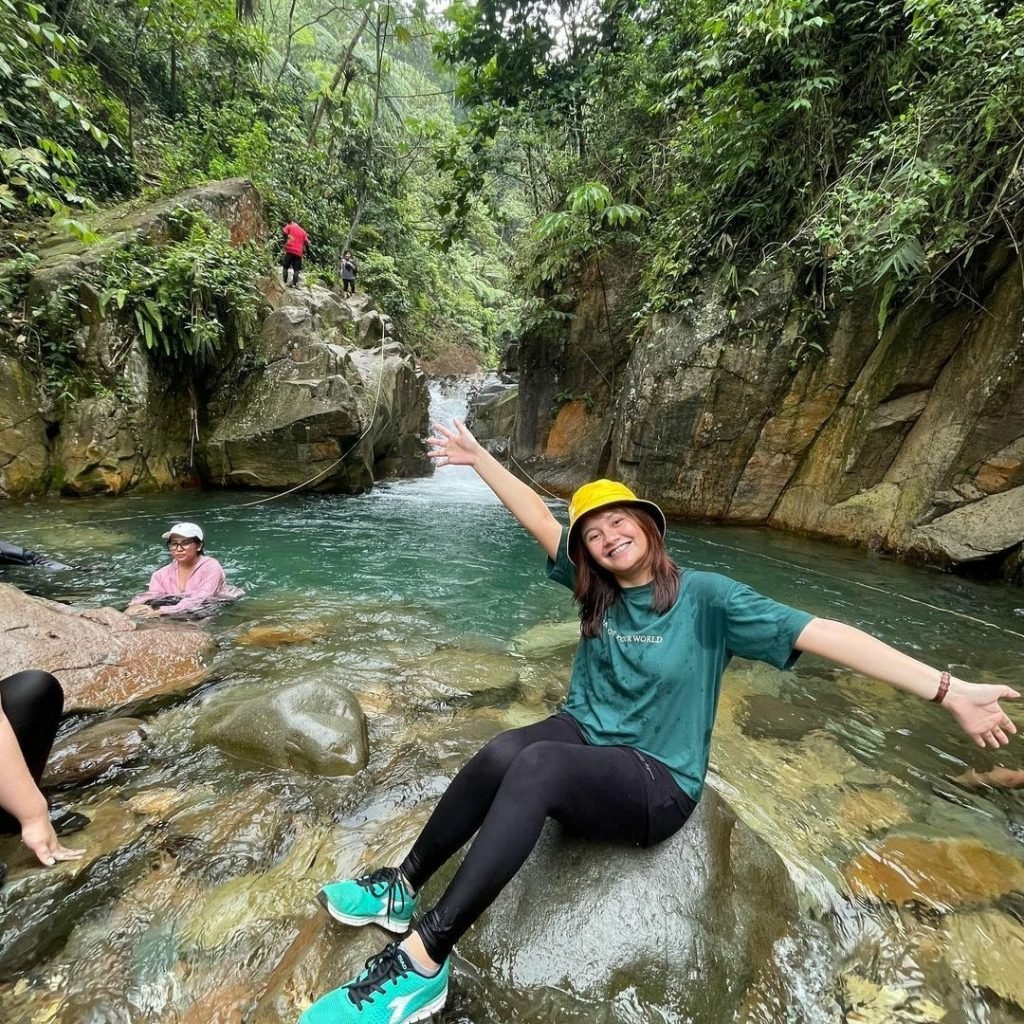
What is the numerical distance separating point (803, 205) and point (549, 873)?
1066cm

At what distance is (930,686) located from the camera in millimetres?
1709

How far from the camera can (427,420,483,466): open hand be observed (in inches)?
111

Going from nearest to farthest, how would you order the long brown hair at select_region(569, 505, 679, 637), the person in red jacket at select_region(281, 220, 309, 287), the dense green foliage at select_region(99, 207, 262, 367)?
the long brown hair at select_region(569, 505, 679, 637) < the dense green foliage at select_region(99, 207, 262, 367) < the person in red jacket at select_region(281, 220, 309, 287)

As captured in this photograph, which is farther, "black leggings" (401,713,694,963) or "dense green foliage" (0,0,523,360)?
"dense green foliage" (0,0,523,360)

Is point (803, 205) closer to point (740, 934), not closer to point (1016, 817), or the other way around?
point (1016, 817)

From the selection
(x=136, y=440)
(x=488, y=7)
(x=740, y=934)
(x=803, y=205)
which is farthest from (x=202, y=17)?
(x=740, y=934)

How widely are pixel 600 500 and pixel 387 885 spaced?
1.54 m

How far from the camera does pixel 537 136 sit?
513 inches

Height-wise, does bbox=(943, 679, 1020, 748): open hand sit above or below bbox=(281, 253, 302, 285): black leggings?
below

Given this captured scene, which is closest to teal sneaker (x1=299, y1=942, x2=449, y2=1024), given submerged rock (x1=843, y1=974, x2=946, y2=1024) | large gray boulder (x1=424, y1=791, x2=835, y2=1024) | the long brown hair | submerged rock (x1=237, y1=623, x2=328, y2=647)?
large gray boulder (x1=424, y1=791, x2=835, y2=1024)

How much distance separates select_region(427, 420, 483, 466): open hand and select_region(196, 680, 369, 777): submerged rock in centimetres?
158

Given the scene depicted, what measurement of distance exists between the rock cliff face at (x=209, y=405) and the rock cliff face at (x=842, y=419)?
18.0 ft

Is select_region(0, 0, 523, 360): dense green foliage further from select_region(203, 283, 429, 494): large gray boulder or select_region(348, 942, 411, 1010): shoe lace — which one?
select_region(348, 942, 411, 1010): shoe lace

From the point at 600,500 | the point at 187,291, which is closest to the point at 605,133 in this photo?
the point at 187,291
